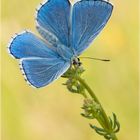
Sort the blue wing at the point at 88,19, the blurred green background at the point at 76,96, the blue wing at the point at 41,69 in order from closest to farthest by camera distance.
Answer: the blue wing at the point at 41,69, the blue wing at the point at 88,19, the blurred green background at the point at 76,96

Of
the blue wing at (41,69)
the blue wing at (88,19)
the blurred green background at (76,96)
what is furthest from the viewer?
the blurred green background at (76,96)

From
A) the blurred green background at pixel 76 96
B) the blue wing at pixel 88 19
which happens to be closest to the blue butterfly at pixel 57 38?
the blue wing at pixel 88 19

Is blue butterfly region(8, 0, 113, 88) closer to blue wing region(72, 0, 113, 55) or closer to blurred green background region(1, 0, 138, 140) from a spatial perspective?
blue wing region(72, 0, 113, 55)

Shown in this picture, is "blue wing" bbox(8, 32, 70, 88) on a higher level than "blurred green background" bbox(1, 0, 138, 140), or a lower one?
higher

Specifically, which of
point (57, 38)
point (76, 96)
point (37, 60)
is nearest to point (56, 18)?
point (57, 38)

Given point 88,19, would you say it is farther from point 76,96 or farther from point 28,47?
point 76,96

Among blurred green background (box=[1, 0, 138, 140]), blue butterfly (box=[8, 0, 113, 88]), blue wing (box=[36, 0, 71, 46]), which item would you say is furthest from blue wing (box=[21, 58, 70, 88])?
blurred green background (box=[1, 0, 138, 140])

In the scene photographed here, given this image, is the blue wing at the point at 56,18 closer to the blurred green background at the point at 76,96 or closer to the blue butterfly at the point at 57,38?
the blue butterfly at the point at 57,38

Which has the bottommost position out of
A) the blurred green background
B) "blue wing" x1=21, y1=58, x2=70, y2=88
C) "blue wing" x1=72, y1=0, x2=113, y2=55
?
the blurred green background
